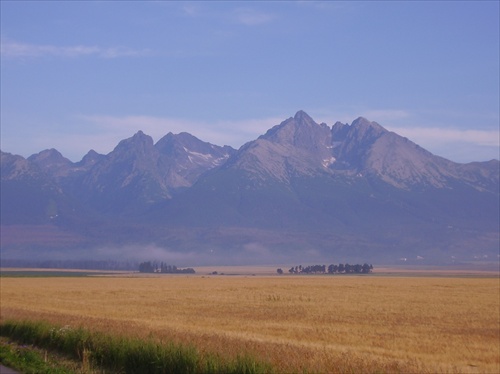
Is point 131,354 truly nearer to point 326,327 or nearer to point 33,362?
point 33,362

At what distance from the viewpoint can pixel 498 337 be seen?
2920 centimetres

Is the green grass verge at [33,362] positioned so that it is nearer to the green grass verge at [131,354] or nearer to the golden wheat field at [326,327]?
the green grass verge at [131,354]

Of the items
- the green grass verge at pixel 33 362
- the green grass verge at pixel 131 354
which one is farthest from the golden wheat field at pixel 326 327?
the green grass verge at pixel 33 362

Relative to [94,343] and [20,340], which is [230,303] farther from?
[94,343]

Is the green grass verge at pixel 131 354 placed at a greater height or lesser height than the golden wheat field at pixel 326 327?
greater

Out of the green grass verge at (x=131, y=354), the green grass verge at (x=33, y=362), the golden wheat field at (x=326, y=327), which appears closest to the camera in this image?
the green grass verge at (x=131, y=354)

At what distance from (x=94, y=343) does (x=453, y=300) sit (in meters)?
37.8

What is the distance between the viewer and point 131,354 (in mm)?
17125

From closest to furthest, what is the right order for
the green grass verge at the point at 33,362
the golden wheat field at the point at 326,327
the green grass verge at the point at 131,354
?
the green grass verge at the point at 131,354 < the green grass verge at the point at 33,362 < the golden wheat field at the point at 326,327

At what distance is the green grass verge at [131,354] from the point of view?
1481 centimetres

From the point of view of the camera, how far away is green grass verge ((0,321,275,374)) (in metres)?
14.8

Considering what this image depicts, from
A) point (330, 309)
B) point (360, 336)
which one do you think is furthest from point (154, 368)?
point (330, 309)

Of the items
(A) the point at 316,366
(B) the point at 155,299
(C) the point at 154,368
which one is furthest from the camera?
(B) the point at 155,299

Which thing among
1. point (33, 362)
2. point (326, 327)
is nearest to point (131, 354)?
point (33, 362)
